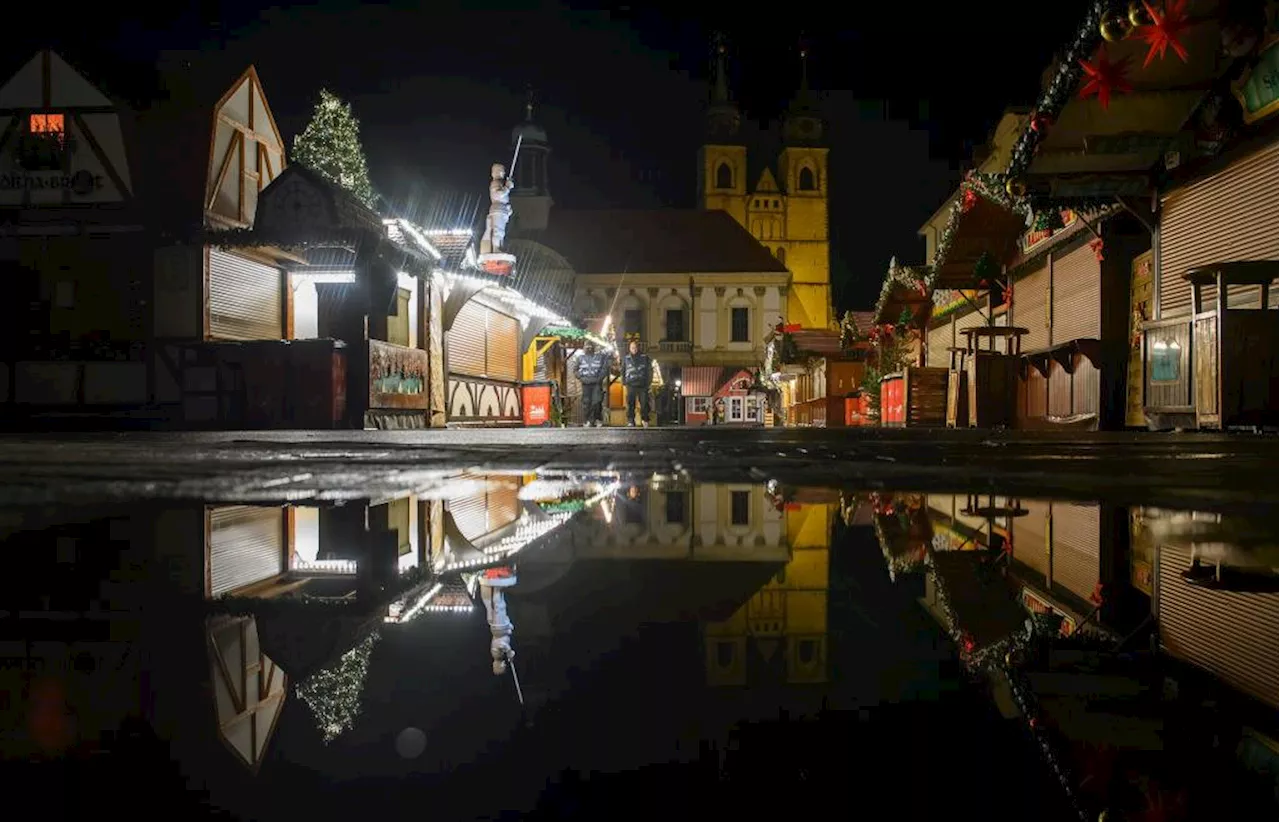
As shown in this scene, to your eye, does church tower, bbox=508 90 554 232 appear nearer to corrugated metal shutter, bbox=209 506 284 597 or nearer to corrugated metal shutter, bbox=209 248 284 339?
corrugated metal shutter, bbox=209 248 284 339

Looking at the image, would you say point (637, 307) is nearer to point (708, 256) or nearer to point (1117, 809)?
point (708, 256)

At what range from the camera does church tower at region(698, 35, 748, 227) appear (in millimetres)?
65938

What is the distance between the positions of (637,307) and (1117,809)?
5332cm

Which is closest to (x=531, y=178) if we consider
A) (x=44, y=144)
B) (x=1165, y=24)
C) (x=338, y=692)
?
(x=44, y=144)

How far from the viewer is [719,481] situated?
369 cm

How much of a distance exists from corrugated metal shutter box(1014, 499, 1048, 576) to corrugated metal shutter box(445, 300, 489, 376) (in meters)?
18.9

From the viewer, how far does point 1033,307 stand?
17391mm

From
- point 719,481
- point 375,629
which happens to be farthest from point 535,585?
point 719,481

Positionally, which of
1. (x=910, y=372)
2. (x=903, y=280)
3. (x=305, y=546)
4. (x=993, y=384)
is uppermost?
(x=903, y=280)

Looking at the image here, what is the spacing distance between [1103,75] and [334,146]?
2027 cm

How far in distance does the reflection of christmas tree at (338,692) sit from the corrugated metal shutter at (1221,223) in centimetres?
1111

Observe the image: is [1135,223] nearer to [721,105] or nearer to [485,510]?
[485,510]

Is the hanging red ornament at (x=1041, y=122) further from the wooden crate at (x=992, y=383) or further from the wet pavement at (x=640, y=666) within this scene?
the wet pavement at (x=640, y=666)

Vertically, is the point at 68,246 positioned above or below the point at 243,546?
above
